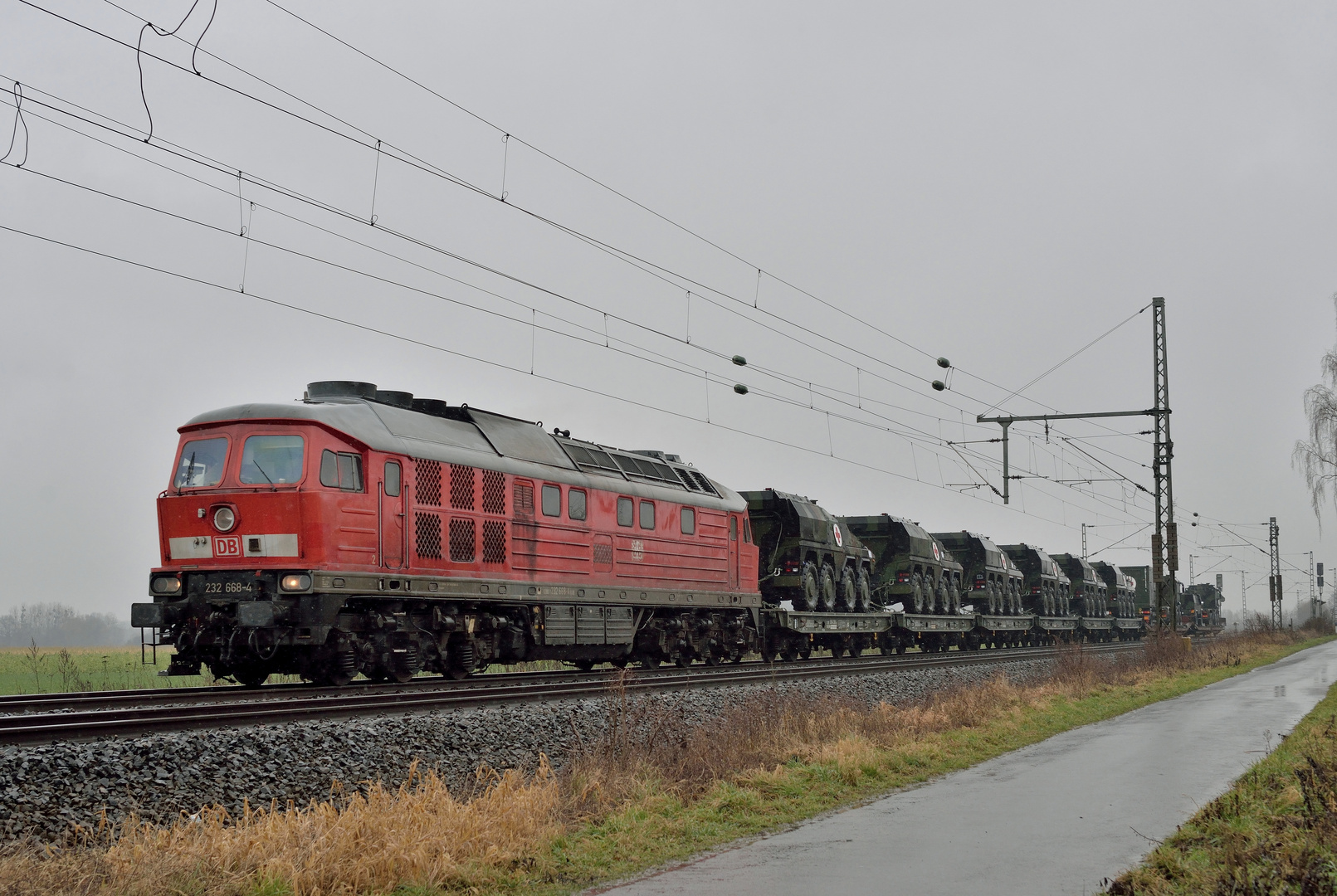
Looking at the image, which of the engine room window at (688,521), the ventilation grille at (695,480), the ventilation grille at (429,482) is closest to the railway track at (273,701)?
the ventilation grille at (429,482)

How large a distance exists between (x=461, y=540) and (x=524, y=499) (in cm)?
177

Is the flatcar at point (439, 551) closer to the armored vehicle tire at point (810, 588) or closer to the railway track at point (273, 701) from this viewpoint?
the armored vehicle tire at point (810, 588)

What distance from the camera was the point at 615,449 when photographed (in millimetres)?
23391

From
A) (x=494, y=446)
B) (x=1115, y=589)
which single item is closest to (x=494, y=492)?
(x=494, y=446)

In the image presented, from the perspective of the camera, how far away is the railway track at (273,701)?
10.6 m

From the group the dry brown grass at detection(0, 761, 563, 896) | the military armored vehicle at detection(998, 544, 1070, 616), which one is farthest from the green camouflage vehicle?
the dry brown grass at detection(0, 761, 563, 896)

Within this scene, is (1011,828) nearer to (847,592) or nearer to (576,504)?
(576,504)

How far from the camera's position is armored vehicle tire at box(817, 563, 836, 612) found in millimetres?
30406

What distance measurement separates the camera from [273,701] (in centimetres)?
1323

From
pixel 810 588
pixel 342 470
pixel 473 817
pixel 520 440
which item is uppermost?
pixel 520 440

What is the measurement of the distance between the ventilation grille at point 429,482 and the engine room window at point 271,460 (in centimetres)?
193

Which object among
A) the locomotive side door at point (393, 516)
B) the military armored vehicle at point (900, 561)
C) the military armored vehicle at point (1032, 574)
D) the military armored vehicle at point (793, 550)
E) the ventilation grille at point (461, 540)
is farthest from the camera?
the military armored vehicle at point (1032, 574)

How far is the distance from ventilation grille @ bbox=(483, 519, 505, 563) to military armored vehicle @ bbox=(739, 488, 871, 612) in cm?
1046

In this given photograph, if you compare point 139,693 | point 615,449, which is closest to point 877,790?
point 139,693
